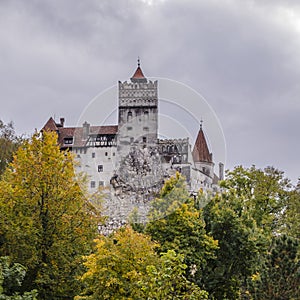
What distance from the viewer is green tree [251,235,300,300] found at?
18.0 m

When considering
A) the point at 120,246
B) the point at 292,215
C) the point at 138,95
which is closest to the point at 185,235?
the point at 120,246

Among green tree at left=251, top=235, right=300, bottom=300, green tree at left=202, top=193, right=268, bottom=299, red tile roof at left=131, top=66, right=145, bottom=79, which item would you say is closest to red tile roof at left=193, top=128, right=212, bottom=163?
red tile roof at left=131, top=66, right=145, bottom=79

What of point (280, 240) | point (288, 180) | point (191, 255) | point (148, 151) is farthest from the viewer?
point (148, 151)

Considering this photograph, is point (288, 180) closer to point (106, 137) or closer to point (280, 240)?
point (280, 240)

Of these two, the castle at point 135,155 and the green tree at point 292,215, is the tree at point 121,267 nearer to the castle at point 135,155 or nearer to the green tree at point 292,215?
the green tree at point 292,215

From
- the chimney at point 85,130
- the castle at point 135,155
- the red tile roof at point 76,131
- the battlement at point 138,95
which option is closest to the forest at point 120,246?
the castle at point 135,155

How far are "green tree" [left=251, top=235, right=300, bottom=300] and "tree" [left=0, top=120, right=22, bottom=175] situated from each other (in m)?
28.1

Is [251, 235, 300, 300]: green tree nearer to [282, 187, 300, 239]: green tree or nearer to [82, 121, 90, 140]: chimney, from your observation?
[282, 187, 300, 239]: green tree

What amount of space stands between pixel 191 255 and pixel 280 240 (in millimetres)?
6343

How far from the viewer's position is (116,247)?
63.8ft

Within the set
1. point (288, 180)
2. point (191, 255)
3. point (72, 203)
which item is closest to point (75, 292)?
point (72, 203)

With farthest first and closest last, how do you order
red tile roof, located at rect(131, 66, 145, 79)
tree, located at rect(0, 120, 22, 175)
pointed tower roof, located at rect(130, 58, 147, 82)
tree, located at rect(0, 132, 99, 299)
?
red tile roof, located at rect(131, 66, 145, 79) → pointed tower roof, located at rect(130, 58, 147, 82) → tree, located at rect(0, 120, 22, 175) → tree, located at rect(0, 132, 99, 299)

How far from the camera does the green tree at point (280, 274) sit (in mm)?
17969

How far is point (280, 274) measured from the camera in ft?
60.5
